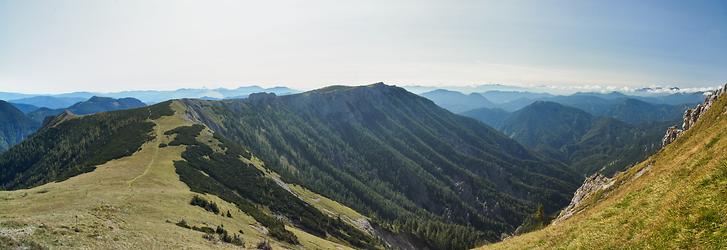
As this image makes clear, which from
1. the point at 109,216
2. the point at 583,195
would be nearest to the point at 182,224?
the point at 109,216

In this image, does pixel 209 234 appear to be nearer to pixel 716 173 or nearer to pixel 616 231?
pixel 616 231

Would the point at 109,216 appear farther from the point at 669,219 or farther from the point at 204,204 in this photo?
the point at 669,219

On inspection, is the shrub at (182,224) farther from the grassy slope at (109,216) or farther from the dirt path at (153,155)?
the dirt path at (153,155)

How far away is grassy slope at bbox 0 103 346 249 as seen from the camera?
1280 inches

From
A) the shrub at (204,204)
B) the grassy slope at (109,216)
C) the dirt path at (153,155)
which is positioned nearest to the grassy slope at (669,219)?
the grassy slope at (109,216)

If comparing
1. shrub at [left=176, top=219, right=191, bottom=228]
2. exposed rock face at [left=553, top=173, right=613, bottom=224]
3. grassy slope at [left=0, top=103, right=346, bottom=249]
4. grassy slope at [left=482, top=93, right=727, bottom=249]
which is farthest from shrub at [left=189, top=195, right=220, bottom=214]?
exposed rock face at [left=553, top=173, right=613, bottom=224]

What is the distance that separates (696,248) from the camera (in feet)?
53.8

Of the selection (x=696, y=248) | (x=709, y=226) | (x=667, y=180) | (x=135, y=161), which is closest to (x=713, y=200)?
(x=709, y=226)

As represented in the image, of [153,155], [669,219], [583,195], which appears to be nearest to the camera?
[669,219]

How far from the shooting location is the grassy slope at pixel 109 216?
3250cm

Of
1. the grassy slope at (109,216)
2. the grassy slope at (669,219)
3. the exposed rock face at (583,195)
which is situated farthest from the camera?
the exposed rock face at (583,195)

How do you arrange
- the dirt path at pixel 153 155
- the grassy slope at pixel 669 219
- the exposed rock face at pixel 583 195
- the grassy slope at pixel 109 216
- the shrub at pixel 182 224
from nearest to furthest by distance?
the grassy slope at pixel 669 219 < the grassy slope at pixel 109 216 < the shrub at pixel 182 224 < the exposed rock face at pixel 583 195 < the dirt path at pixel 153 155

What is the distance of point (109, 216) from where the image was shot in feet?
136

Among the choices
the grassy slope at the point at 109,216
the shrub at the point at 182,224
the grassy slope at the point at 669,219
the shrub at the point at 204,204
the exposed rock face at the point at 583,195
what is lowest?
the exposed rock face at the point at 583,195
